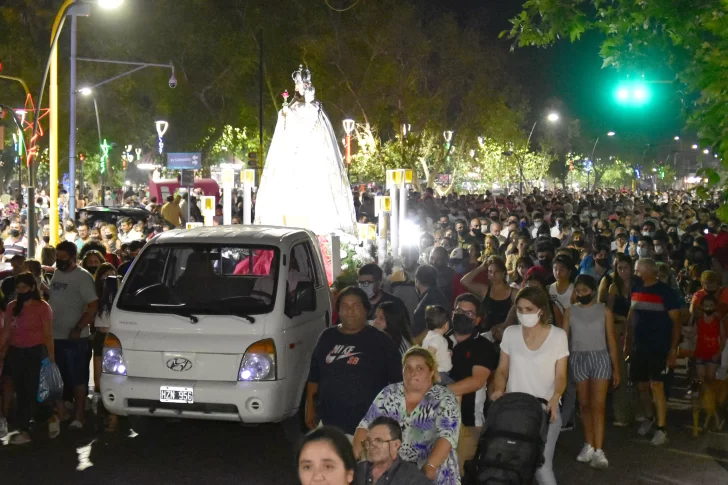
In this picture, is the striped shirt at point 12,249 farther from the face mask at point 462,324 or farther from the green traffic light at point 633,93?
the face mask at point 462,324

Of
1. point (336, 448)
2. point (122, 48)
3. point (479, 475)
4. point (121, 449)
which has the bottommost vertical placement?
point (121, 449)

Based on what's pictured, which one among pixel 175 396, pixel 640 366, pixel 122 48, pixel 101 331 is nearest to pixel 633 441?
pixel 640 366

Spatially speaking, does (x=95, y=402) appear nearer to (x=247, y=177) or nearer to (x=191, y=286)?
(x=191, y=286)

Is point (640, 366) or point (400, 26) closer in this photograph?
point (640, 366)

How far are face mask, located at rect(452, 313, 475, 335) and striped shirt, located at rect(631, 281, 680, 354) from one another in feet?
11.8

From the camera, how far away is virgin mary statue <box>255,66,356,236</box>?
19.0m

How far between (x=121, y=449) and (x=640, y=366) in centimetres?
494

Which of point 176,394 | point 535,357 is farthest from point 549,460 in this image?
point 176,394

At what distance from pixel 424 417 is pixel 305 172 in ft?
44.0

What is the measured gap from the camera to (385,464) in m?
4.86

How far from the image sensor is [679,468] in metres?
9.17

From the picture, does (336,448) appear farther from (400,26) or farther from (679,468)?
(400,26)

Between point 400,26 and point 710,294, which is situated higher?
point 400,26

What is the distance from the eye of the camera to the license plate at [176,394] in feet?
29.6
